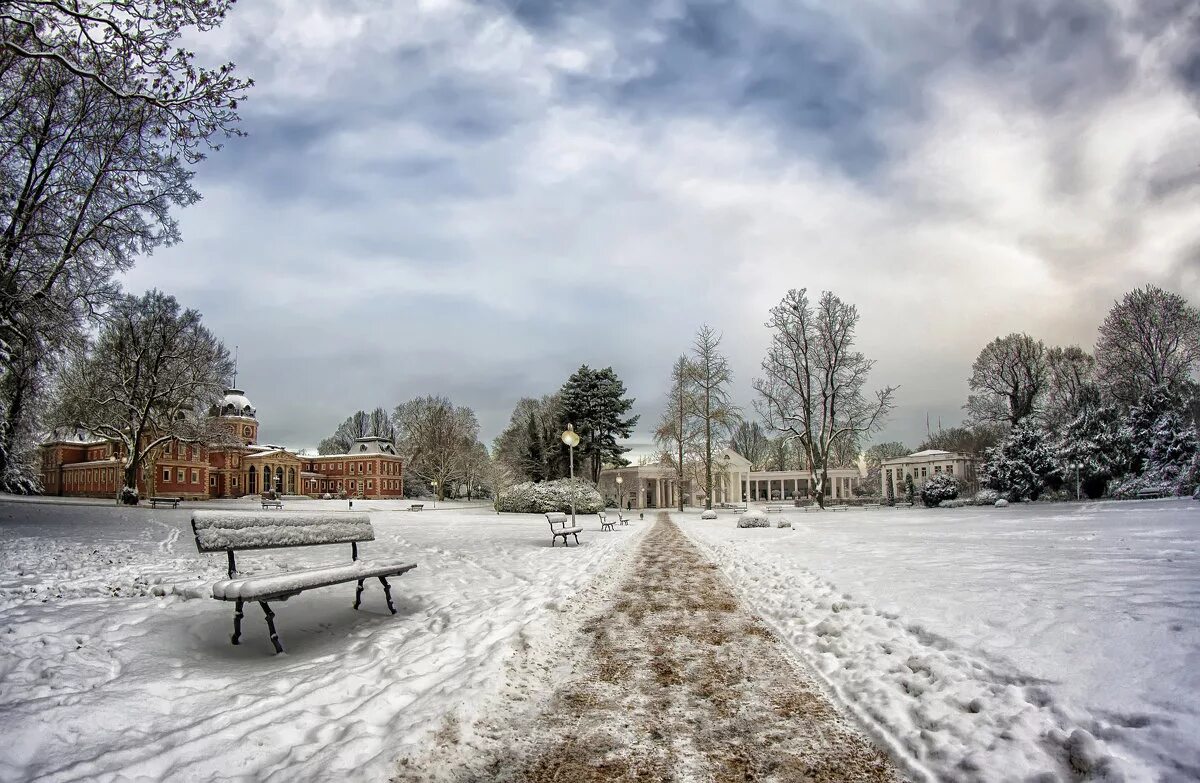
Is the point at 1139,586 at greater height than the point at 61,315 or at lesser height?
lesser

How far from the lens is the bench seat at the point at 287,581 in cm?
477

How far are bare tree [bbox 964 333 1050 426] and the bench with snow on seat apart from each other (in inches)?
1667

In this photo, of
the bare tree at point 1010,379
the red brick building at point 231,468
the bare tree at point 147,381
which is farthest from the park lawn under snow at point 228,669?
the bare tree at point 1010,379

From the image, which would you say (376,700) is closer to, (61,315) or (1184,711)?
(1184,711)

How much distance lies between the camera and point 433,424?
186 feet

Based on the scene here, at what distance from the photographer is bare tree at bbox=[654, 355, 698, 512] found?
3825 centimetres

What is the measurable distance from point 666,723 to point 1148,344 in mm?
39918

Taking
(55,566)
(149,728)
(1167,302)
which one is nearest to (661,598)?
(149,728)

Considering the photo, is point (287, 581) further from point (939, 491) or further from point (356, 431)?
point (356, 431)

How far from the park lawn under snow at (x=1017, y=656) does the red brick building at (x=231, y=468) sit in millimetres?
40215

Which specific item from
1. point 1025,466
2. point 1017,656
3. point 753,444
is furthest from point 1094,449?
point 753,444

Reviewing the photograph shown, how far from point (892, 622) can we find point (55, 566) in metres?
10.4

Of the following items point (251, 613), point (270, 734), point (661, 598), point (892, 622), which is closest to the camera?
point (270, 734)

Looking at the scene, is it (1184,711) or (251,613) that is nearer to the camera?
(1184,711)
